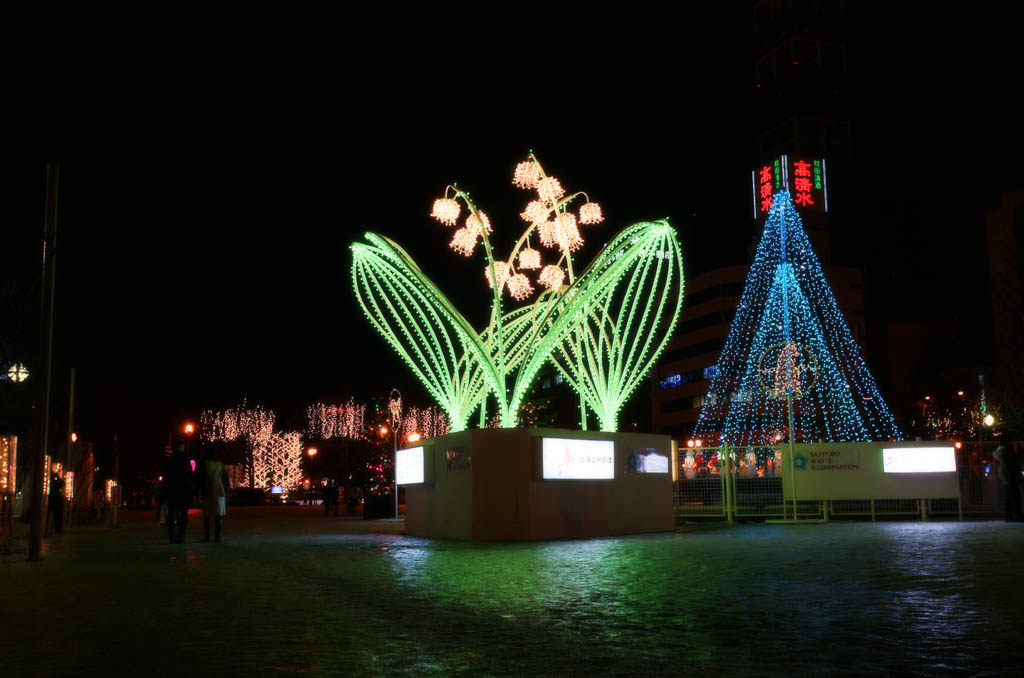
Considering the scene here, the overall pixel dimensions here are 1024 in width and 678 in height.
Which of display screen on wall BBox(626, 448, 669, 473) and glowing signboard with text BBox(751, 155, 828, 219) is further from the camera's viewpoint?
glowing signboard with text BBox(751, 155, 828, 219)

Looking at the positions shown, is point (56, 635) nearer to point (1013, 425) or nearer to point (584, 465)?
point (584, 465)

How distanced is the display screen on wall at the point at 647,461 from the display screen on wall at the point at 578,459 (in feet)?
2.46

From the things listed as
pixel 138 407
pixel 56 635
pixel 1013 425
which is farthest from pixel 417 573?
pixel 138 407

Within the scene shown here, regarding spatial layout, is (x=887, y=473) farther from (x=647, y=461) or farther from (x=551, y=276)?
(x=551, y=276)

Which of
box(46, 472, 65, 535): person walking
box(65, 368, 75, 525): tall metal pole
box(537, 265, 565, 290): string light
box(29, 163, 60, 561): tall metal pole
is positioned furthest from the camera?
box(65, 368, 75, 525): tall metal pole

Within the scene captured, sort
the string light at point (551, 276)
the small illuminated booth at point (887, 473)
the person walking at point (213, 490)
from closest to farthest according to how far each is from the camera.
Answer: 1. the person walking at point (213, 490)
2. the string light at point (551, 276)
3. the small illuminated booth at point (887, 473)

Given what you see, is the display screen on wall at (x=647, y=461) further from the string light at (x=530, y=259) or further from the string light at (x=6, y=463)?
the string light at (x=6, y=463)

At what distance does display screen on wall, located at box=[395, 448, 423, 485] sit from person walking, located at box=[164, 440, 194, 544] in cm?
522

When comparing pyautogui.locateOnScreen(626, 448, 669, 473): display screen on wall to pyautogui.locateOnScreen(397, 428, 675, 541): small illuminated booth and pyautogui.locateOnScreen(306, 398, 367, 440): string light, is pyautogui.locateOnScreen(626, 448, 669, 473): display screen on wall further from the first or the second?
pyautogui.locateOnScreen(306, 398, 367, 440): string light

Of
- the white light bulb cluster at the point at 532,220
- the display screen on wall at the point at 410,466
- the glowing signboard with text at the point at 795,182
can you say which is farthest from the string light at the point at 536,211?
the glowing signboard with text at the point at 795,182

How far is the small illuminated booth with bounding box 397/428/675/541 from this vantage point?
20344mm

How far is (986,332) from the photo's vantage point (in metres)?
67.8

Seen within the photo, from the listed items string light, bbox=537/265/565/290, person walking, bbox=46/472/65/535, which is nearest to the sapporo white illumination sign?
string light, bbox=537/265/565/290

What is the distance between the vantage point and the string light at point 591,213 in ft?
75.3
